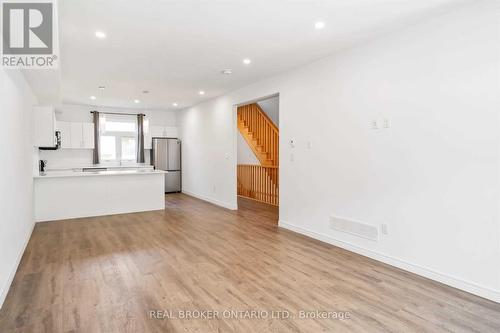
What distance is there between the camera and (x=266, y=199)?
7652 mm

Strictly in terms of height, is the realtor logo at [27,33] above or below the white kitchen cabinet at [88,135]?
above

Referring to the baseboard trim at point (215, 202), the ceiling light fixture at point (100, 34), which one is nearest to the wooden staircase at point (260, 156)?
the baseboard trim at point (215, 202)

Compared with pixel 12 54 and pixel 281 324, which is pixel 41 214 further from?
pixel 281 324

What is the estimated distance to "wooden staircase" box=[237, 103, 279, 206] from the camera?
7.58 m

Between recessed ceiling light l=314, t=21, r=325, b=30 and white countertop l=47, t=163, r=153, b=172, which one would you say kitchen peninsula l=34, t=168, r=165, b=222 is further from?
recessed ceiling light l=314, t=21, r=325, b=30

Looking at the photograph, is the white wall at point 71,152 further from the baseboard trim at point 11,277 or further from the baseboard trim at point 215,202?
the baseboard trim at point 11,277

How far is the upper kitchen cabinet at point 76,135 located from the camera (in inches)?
313

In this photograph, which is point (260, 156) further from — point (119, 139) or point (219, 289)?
point (219, 289)

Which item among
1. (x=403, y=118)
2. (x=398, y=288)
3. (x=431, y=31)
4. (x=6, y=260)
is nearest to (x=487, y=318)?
(x=398, y=288)

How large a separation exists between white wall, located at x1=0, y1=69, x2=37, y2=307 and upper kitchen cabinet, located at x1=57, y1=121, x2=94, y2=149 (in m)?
4.24

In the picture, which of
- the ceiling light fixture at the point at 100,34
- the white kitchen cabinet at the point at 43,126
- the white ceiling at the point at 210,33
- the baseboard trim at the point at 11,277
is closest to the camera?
the baseboard trim at the point at 11,277

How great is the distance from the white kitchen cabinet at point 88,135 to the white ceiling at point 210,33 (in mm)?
3188

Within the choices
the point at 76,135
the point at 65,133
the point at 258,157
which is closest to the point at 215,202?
the point at 258,157

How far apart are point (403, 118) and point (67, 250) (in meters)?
4.53
